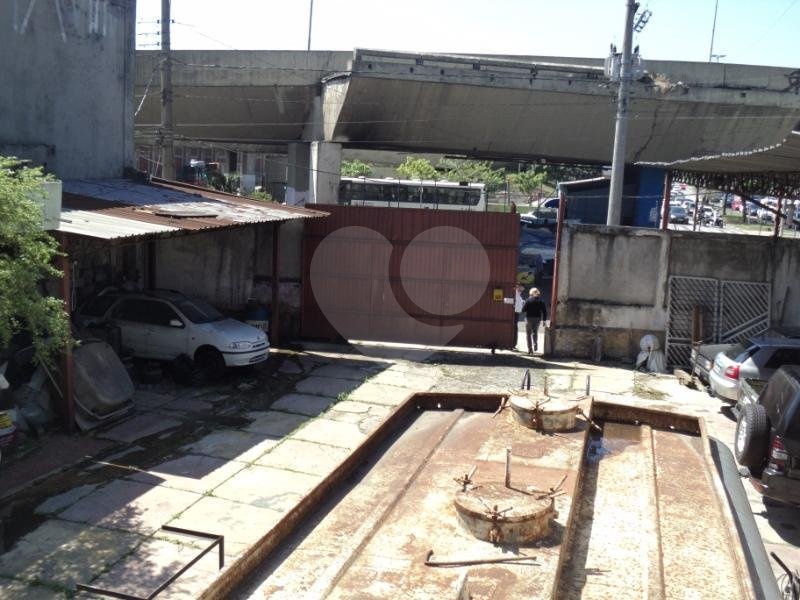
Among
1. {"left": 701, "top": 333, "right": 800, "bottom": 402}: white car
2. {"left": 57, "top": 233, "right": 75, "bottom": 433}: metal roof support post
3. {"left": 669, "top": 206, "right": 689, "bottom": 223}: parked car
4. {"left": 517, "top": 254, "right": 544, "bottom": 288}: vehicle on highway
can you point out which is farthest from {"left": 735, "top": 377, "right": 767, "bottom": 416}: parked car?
{"left": 669, "top": 206, "right": 689, "bottom": 223}: parked car

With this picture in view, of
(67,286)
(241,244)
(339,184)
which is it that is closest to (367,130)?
(339,184)

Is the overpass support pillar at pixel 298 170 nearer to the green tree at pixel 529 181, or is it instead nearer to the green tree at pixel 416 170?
the green tree at pixel 416 170

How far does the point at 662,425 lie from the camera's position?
7070mm

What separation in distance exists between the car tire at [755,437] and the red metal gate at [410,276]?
897 centimetres

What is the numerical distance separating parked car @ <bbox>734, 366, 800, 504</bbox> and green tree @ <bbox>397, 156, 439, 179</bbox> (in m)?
38.6

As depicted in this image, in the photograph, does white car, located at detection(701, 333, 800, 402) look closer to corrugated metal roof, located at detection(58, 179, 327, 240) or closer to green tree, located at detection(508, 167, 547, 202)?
corrugated metal roof, located at detection(58, 179, 327, 240)

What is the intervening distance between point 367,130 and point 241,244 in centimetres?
1456

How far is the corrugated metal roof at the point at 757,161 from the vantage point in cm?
1141

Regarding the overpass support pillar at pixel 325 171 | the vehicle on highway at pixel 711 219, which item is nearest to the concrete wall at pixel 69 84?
the overpass support pillar at pixel 325 171

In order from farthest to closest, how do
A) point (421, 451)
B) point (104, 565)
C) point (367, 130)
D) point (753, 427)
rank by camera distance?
point (367, 130), point (753, 427), point (104, 565), point (421, 451)

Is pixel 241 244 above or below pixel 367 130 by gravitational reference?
below

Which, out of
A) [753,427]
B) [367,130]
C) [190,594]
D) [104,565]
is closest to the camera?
[190,594]

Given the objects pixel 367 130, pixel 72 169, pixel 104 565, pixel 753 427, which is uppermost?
pixel 367 130

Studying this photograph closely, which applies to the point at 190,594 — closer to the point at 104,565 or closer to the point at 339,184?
the point at 104,565
